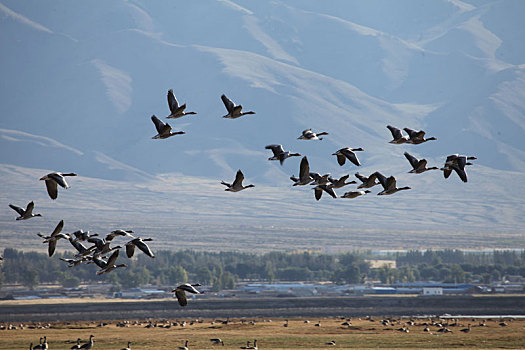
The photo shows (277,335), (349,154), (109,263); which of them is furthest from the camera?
(277,335)

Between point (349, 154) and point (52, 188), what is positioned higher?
point (349, 154)

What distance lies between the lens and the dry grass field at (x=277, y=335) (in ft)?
254

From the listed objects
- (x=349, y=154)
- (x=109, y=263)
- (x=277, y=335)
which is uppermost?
(x=349, y=154)

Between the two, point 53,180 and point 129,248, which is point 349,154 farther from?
point 53,180

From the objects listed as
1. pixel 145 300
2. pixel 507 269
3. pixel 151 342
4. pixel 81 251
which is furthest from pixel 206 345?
pixel 507 269

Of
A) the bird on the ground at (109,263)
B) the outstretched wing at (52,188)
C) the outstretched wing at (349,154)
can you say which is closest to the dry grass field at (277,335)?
the bird on the ground at (109,263)

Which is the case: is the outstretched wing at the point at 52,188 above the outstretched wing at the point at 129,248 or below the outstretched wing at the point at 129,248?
above

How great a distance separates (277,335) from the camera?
287ft

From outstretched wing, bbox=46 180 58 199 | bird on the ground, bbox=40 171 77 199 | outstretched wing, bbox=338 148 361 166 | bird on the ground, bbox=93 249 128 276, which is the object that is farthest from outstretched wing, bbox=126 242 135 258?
outstretched wing, bbox=338 148 361 166

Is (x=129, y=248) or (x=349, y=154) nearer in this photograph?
(x=129, y=248)

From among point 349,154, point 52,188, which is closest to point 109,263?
point 52,188

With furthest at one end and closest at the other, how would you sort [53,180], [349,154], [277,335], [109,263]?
[277,335] → [349,154] → [109,263] → [53,180]

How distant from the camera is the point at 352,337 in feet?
277

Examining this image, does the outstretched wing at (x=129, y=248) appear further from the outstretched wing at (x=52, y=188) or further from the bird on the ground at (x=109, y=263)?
the outstretched wing at (x=52, y=188)
